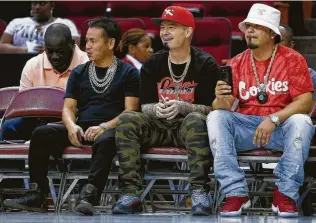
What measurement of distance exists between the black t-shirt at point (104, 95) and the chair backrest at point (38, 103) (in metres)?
0.25

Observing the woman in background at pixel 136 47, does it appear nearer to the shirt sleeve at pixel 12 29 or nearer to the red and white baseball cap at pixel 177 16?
the shirt sleeve at pixel 12 29

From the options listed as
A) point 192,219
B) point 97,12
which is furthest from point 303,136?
point 97,12

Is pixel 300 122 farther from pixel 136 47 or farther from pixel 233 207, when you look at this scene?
pixel 136 47

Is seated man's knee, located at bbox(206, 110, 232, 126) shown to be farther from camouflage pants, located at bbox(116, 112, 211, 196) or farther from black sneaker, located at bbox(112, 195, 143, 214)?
black sneaker, located at bbox(112, 195, 143, 214)

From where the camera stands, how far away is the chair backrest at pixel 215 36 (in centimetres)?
1051

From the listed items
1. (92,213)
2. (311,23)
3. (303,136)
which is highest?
(311,23)

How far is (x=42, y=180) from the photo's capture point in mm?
6969

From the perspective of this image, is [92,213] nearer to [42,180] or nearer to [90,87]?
[42,180]

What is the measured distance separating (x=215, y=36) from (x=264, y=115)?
12.9ft

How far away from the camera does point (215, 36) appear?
418 inches

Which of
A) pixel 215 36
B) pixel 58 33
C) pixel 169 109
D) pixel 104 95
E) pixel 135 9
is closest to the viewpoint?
pixel 169 109

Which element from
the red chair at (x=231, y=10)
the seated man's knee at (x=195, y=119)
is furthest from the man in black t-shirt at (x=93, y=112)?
the red chair at (x=231, y=10)

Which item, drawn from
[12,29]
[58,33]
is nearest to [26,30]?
[12,29]

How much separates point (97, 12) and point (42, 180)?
5352 mm
